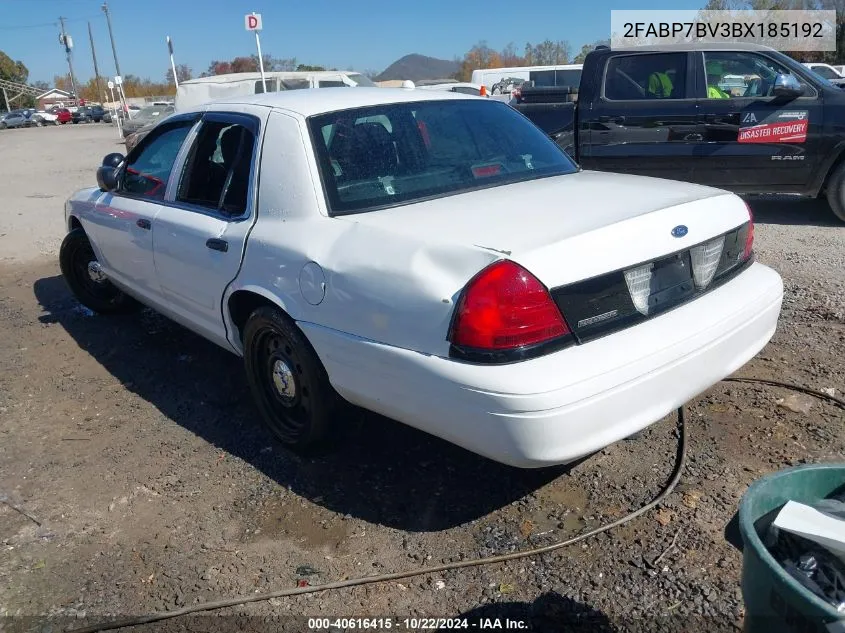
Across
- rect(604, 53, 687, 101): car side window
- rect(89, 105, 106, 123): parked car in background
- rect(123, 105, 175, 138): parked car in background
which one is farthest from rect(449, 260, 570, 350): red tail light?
rect(89, 105, 106, 123): parked car in background

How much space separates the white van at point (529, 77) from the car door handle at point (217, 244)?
770 inches

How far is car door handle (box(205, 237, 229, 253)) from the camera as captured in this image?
3.57m

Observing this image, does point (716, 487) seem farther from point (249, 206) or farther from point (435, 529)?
point (249, 206)

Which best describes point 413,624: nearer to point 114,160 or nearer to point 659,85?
point 114,160

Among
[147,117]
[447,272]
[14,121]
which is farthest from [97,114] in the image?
[447,272]

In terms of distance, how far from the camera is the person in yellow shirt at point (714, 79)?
765 cm

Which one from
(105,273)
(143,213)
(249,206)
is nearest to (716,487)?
(249,206)

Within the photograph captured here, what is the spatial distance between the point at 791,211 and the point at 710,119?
1626 millimetres

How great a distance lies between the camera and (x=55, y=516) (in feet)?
10.6

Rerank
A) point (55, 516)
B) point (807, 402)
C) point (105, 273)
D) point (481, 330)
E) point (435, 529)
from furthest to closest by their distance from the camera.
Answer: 1. point (105, 273)
2. point (807, 402)
3. point (55, 516)
4. point (435, 529)
5. point (481, 330)

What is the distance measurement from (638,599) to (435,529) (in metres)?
0.83

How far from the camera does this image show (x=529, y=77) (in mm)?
24625

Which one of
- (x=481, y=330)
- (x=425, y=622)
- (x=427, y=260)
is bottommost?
(x=425, y=622)

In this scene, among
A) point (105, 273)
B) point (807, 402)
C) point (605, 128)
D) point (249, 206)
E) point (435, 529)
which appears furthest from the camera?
point (605, 128)
